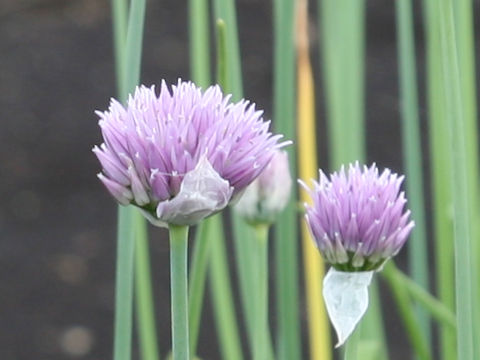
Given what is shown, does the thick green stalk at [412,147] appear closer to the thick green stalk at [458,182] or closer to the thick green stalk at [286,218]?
the thick green stalk at [286,218]

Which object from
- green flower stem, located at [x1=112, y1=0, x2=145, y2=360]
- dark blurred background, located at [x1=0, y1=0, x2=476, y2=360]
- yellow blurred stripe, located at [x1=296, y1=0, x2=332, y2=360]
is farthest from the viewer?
dark blurred background, located at [x1=0, y1=0, x2=476, y2=360]

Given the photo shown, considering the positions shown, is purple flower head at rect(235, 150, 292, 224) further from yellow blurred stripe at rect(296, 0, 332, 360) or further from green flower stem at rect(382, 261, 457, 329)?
yellow blurred stripe at rect(296, 0, 332, 360)

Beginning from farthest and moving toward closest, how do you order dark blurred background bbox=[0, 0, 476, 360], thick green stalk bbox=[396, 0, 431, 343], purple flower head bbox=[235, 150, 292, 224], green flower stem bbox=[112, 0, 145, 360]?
dark blurred background bbox=[0, 0, 476, 360] → thick green stalk bbox=[396, 0, 431, 343] → purple flower head bbox=[235, 150, 292, 224] → green flower stem bbox=[112, 0, 145, 360]

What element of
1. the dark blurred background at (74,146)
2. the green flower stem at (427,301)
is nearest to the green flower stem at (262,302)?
the green flower stem at (427,301)

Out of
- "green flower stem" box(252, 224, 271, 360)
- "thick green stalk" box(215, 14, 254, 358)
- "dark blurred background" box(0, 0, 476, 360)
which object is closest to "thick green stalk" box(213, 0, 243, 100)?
"thick green stalk" box(215, 14, 254, 358)

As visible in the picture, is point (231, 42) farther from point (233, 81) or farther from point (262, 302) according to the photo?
point (262, 302)

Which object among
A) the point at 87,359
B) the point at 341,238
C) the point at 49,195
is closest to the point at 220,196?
the point at 341,238

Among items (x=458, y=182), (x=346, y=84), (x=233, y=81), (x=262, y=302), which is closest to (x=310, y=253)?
(x=346, y=84)

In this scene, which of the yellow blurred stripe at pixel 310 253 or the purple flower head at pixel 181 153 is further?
the yellow blurred stripe at pixel 310 253
